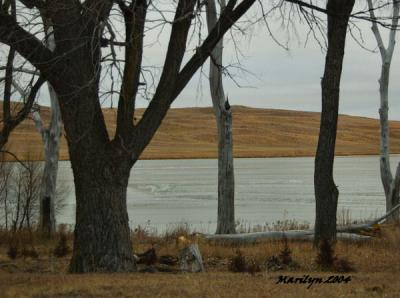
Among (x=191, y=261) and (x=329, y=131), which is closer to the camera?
(x=191, y=261)

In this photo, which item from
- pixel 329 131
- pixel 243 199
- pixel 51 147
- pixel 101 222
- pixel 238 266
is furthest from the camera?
pixel 243 199

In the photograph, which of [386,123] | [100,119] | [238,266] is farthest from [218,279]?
[386,123]

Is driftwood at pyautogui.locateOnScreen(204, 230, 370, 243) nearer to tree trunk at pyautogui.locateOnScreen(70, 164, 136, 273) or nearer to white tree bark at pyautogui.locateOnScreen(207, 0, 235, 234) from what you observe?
white tree bark at pyautogui.locateOnScreen(207, 0, 235, 234)

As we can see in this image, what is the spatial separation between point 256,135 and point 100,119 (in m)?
104

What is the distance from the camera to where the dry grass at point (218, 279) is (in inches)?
317

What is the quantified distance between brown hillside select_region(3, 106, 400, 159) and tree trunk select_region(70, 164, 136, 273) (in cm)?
6611

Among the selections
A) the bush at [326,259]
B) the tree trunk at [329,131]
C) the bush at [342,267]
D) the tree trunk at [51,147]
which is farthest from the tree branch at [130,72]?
the tree trunk at [51,147]

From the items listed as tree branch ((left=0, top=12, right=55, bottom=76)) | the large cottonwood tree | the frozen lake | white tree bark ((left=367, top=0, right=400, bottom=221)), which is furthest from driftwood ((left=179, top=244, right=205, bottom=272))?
white tree bark ((left=367, top=0, right=400, bottom=221))

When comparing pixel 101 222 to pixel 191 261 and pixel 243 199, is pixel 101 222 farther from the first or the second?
pixel 243 199

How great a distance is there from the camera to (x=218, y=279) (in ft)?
30.5

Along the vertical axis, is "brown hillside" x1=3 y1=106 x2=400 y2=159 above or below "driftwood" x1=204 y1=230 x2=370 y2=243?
above

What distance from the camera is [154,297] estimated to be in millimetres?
7777

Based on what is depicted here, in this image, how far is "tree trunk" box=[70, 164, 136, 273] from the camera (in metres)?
10.2

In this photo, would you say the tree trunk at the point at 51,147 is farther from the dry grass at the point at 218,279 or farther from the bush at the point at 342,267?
the bush at the point at 342,267
